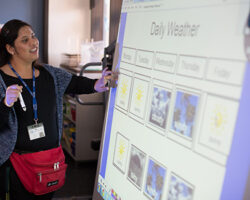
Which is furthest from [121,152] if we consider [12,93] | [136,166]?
[12,93]

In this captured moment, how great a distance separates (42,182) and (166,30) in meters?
1.33

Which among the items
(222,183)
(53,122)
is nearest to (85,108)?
(53,122)

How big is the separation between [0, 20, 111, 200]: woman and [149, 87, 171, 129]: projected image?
3.06 feet

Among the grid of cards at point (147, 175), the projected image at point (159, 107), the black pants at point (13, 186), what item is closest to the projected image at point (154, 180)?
the grid of cards at point (147, 175)

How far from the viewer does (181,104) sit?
820mm

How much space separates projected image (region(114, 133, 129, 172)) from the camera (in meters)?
1.08

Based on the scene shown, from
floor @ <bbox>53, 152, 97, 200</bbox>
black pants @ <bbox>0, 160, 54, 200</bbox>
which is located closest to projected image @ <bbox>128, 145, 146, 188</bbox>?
black pants @ <bbox>0, 160, 54, 200</bbox>

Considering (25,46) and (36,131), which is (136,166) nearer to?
(36,131)

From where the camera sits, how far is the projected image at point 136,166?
3.22ft

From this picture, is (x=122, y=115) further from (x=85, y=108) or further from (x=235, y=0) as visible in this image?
(x=85, y=108)

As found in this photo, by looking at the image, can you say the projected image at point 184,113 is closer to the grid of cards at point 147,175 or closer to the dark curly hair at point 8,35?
the grid of cards at point 147,175

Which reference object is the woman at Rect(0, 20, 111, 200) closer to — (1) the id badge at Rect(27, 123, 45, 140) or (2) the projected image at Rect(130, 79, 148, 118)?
(1) the id badge at Rect(27, 123, 45, 140)

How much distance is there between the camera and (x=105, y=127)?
127 centimetres

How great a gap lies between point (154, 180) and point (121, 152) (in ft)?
0.70
